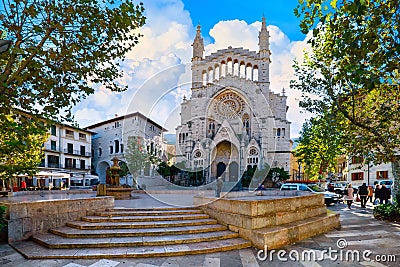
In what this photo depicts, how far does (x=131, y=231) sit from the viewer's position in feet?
23.4

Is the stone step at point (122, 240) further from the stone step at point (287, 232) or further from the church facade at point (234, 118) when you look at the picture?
the church facade at point (234, 118)

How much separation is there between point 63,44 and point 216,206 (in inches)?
258

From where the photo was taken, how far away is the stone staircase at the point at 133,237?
6059 millimetres

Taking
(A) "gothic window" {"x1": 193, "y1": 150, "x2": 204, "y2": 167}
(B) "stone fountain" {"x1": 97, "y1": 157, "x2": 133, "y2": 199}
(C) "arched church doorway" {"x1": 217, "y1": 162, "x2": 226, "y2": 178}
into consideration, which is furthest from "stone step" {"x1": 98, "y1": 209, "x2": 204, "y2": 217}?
(C) "arched church doorway" {"x1": 217, "y1": 162, "x2": 226, "y2": 178}

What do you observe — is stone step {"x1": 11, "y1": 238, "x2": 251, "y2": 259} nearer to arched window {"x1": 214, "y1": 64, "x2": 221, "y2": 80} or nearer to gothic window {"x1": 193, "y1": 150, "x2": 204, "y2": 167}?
gothic window {"x1": 193, "y1": 150, "x2": 204, "y2": 167}

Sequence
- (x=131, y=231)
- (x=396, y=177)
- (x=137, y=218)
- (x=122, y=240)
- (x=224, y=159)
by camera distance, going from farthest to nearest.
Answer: (x=224, y=159) → (x=396, y=177) → (x=137, y=218) → (x=131, y=231) → (x=122, y=240)

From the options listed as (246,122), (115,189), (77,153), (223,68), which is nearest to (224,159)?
(246,122)

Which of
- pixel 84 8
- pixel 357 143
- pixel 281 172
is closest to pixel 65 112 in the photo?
pixel 84 8

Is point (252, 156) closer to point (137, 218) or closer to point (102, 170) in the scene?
point (102, 170)

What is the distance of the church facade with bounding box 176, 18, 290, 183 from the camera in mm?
43875

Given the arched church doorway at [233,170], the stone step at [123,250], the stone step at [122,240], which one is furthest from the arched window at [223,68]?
the stone step at [123,250]

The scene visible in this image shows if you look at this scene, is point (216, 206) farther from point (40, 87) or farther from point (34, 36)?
point (34, 36)

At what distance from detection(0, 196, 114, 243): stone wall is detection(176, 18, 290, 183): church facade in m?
32.6

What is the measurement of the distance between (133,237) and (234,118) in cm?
4276
